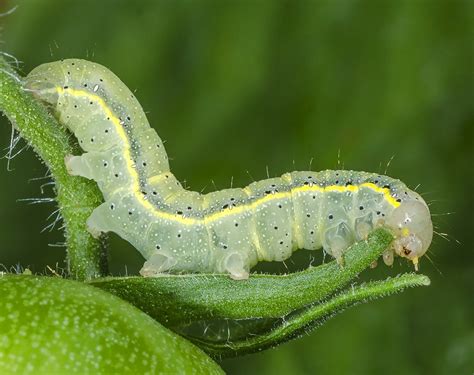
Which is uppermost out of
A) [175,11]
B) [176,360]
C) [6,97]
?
[175,11]

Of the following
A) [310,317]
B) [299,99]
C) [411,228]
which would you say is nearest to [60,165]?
[310,317]

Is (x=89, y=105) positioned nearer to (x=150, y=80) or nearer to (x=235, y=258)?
(x=235, y=258)

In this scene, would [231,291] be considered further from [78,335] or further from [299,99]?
[299,99]

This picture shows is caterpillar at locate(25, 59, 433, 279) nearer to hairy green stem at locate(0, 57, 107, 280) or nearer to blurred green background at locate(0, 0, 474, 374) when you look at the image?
hairy green stem at locate(0, 57, 107, 280)

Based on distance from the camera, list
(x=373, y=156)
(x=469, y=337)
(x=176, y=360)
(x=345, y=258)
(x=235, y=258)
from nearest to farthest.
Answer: (x=176, y=360) → (x=345, y=258) → (x=235, y=258) → (x=469, y=337) → (x=373, y=156)

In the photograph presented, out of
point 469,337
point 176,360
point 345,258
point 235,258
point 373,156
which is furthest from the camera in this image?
point 373,156

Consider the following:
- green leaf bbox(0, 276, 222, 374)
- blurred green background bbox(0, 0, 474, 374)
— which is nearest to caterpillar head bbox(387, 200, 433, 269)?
green leaf bbox(0, 276, 222, 374)

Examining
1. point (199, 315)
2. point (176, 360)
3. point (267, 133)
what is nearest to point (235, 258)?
point (199, 315)

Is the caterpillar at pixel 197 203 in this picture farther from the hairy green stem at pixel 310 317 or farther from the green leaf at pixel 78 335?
the green leaf at pixel 78 335
